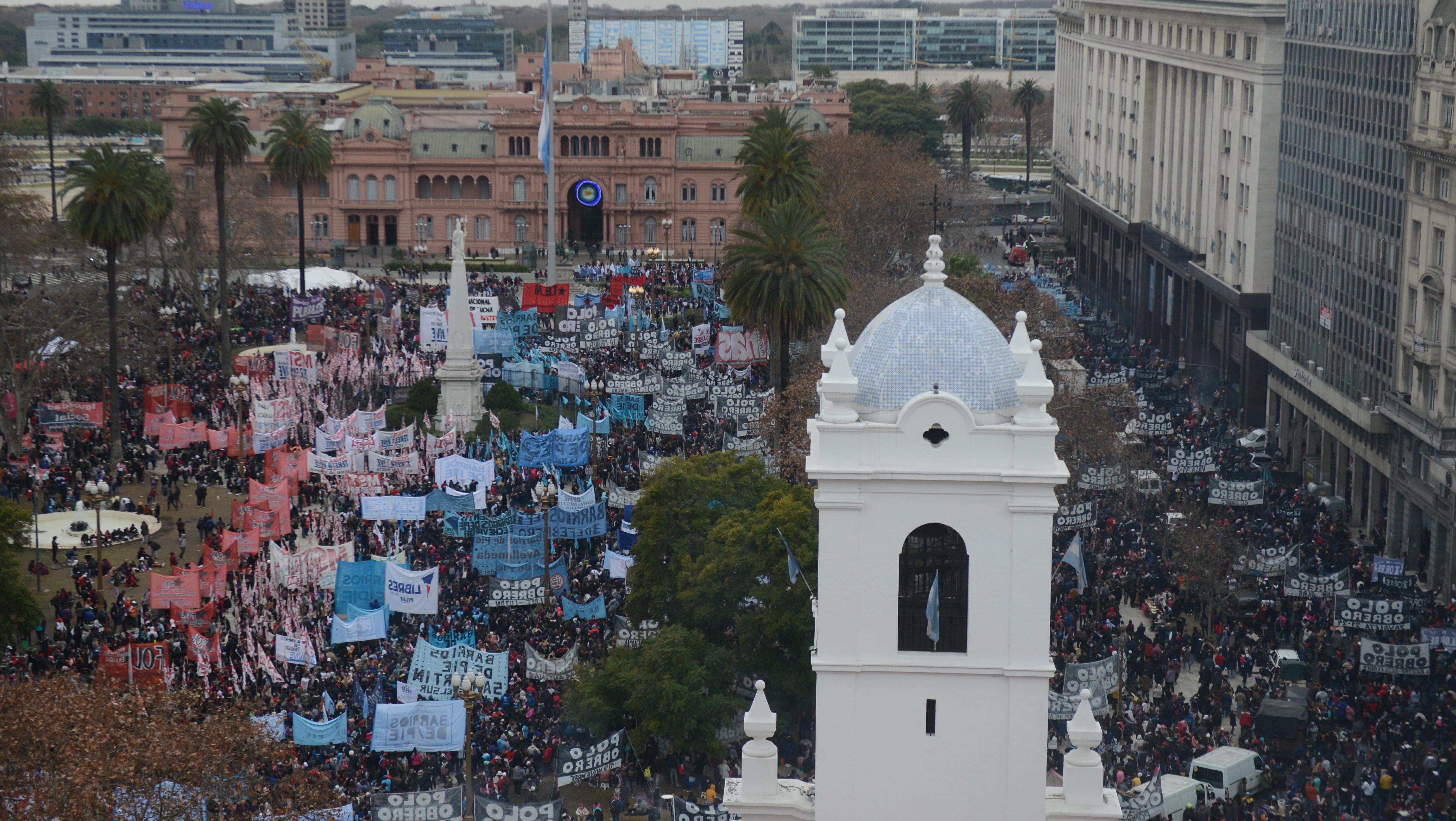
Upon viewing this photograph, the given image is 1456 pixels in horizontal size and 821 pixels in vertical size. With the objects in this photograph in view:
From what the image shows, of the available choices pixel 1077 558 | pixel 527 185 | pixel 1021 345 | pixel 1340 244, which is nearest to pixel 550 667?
pixel 1077 558

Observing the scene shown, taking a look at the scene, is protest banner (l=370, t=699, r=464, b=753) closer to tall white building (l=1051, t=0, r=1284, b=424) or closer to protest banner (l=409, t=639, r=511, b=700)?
Answer: protest banner (l=409, t=639, r=511, b=700)

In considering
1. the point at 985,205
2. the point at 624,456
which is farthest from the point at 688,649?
the point at 985,205

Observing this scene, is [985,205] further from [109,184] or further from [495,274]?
[109,184]

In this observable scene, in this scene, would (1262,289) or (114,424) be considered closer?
(114,424)

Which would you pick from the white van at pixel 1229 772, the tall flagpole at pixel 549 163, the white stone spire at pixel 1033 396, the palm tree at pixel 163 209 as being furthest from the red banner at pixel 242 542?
the tall flagpole at pixel 549 163

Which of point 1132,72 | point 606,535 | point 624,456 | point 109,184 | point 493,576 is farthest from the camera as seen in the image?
point 1132,72

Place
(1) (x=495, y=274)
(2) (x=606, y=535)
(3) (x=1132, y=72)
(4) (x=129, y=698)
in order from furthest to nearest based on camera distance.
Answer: (1) (x=495, y=274) → (3) (x=1132, y=72) → (2) (x=606, y=535) → (4) (x=129, y=698)
